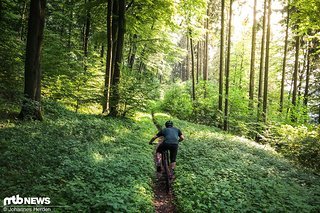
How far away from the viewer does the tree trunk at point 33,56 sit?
10250mm

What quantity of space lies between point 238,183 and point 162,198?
2635mm

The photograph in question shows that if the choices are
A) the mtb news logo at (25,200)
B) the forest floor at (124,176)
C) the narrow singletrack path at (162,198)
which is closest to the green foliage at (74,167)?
the forest floor at (124,176)

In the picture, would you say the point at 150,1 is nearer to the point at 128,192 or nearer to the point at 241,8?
the point at 241,8

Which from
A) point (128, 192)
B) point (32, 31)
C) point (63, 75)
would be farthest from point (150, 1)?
point (128, 192)

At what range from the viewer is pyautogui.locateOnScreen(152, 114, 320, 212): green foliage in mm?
6977

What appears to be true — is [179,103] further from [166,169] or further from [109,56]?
[166,169]

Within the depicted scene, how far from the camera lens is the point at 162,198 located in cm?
789

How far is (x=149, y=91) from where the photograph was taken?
17219 mm

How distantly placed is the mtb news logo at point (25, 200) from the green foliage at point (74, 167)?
0.48 feet

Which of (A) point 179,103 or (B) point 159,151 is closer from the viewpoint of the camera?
(B) point 159,151

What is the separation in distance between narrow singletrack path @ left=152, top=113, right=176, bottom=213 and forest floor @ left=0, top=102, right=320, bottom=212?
0.03 meters

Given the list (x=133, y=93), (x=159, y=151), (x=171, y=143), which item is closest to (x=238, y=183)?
(x=171, y=143)

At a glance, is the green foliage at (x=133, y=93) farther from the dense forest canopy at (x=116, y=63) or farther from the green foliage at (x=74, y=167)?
the green foliage at (x=74, y=167)

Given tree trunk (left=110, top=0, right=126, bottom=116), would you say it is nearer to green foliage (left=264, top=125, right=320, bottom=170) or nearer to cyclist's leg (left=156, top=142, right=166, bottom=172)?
cyclist's leg (left=156, top=142, right=166, bottom=172)
